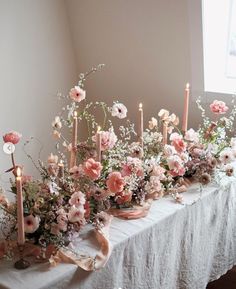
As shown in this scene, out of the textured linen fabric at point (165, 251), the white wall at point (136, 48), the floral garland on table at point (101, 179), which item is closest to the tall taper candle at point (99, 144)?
the floral garland on table at point (101, 179)

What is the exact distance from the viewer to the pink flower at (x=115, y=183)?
4.79ft

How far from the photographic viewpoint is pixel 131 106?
2969 millimetres

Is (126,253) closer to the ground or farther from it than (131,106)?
closer to the ground

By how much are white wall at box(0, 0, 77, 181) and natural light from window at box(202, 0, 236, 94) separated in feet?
3.34

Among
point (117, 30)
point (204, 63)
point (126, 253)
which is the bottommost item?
point (126, 253)

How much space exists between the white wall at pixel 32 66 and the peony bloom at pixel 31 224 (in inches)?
59.8

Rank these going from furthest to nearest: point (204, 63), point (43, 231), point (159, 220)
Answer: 1. point (204, 63)
2. point (159, 220)
3. point (43, 231)

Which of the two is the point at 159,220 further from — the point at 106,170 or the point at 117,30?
the point at 117,30

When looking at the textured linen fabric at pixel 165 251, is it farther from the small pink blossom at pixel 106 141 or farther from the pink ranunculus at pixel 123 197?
the small pink blossom at pixel 106 141

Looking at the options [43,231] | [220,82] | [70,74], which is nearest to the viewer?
[43,231]

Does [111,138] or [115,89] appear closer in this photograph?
[111,138]

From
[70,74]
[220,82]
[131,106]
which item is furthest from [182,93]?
[70,74]

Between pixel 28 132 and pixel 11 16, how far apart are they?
2.40 ft

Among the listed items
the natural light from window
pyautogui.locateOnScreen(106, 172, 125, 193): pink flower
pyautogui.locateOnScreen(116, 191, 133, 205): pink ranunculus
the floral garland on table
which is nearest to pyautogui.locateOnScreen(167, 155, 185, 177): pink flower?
the floral garland on table
